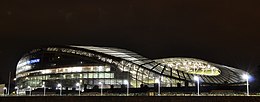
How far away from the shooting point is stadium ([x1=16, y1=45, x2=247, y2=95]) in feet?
329

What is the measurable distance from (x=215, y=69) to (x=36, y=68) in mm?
70038

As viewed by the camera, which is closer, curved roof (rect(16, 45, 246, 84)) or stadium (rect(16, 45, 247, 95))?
curved roof (rect(16, 45, 246, 84))

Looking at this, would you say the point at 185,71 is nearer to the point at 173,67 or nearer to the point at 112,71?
the point at 173,67

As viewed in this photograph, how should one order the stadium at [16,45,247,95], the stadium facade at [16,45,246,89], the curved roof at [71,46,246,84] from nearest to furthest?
1. the curved roof at [71,46,246,84]
2. the stadium at [16,45,247,95]
3. the stadium facade at [16,45,246,89]

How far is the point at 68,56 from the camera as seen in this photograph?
399 feet

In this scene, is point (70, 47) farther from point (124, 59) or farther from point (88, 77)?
point (124, 59)

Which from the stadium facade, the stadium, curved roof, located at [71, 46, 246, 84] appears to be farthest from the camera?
the stadium facade

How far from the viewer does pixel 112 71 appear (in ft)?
372

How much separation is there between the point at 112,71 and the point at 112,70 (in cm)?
35

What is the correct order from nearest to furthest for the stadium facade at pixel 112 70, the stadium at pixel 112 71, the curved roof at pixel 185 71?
1. the curved roof at pixel 185 71
2. the stadium at pixel 112 71
3. the stadium facade at pixel 112 70

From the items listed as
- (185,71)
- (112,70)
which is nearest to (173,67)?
(185,71)

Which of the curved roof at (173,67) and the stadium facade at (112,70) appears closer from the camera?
the curved roof at (173,67)

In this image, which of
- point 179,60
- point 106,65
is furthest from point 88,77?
point 179,60

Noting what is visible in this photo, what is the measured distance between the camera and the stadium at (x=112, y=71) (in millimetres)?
100188
